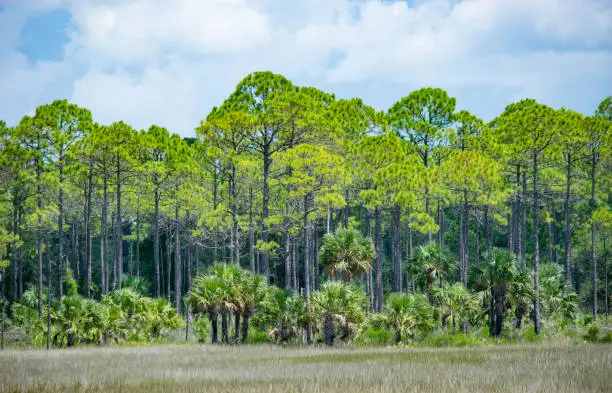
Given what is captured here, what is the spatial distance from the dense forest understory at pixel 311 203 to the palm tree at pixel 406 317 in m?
0.07

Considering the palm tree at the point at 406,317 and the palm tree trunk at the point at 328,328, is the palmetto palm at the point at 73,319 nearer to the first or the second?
the palm tree trunk at the point at 328,328

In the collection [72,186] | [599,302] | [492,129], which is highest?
[492,129]

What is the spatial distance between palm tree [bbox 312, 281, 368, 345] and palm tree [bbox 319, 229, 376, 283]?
3375 mm

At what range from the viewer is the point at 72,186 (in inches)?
1852

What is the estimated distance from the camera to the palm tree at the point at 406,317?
31.7 m

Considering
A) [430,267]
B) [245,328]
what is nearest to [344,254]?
[430,267]

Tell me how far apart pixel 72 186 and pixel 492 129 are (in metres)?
29.9

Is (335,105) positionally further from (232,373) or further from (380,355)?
(232,373)

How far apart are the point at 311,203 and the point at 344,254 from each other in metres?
4.64

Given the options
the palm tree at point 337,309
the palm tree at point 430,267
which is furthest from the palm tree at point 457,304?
the palm tree at point 337,309

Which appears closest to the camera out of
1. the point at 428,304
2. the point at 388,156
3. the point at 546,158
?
the point at 428,304

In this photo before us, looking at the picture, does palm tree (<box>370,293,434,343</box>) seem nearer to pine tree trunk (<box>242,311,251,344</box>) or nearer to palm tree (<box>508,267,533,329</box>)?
palm tree (<box>508,267,533,329</box>)

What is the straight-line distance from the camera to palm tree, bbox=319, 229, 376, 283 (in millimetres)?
35531

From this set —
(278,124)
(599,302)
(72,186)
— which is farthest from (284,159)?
(599,302)
